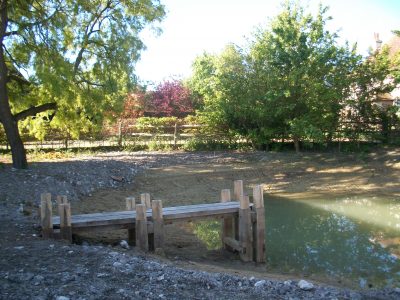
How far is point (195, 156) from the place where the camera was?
2123 centimetres

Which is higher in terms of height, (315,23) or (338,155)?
(315,23)

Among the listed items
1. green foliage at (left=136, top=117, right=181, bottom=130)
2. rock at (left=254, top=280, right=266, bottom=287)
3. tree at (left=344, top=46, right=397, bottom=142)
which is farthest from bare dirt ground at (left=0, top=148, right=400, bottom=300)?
green foliage at (left=136, top=117, right=181, bottom=130)

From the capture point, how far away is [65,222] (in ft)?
26.2

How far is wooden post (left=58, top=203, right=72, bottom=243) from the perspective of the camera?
7.96m

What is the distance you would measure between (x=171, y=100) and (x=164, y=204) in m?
20.9

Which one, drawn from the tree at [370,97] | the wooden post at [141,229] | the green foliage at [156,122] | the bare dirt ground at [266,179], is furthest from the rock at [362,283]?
the green foliage at [156,122]

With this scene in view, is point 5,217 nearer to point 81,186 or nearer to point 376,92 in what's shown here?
point 81,186

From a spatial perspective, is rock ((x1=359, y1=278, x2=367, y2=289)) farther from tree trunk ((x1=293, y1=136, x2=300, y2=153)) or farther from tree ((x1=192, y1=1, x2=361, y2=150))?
tree trunk ((x1=293, y1=136, x2=300, y2=153))

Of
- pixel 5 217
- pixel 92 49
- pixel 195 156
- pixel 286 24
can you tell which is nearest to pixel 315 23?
pixel 286 24

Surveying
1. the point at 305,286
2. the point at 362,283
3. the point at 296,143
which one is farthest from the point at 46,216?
A: the point at 296,143

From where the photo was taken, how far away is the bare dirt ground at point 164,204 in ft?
18.8

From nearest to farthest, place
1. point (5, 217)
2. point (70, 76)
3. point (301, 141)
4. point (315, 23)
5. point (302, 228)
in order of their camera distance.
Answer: point (5, 217)
point (302, 228)
point (70, 76)
point (315, 23)
point (301, 141)

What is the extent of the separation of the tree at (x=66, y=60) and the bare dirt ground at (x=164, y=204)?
207 centimetres

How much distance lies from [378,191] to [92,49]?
1160 cm
